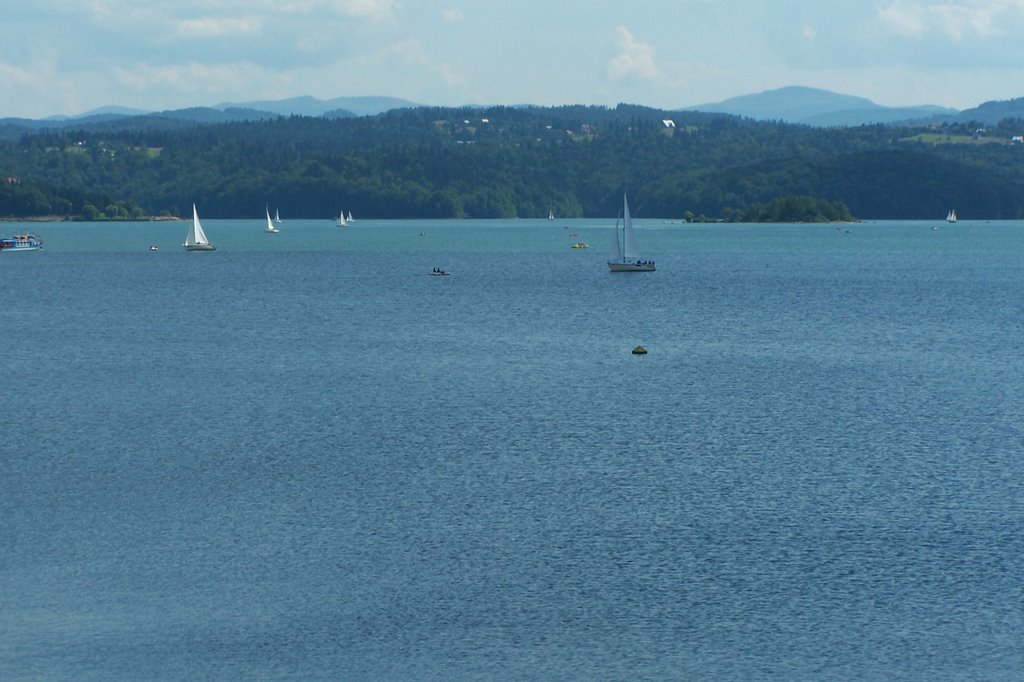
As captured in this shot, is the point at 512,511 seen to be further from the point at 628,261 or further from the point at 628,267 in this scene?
the point at 628,261

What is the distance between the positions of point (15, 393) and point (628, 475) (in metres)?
40.5

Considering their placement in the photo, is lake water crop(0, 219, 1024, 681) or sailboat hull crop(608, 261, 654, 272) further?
sailboat hull crop(608, 261, 654, 272)

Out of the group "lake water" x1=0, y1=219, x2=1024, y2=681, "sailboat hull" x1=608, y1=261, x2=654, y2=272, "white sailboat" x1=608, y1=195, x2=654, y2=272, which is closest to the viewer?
"lake water" x1=0, y1=219, x2=1024, y2=681

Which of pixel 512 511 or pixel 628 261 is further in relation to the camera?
pixel 628 261

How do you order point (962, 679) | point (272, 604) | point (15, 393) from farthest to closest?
1. point (15, 393)
2. point (272, 604)
3. point (962, 679)

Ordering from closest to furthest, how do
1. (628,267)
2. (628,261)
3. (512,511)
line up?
1. (512,511)
2. (628,267)
3. (628,261)

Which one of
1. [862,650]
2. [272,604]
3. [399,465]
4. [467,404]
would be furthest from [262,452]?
[862,650]

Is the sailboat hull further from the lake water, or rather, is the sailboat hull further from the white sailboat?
the lake water

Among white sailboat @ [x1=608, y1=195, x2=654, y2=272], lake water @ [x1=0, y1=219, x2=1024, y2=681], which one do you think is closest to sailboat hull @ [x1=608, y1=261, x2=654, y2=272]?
white sailboat @ [x1=608, y1=195, x2=654, y2=272]

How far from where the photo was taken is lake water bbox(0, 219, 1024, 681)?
38.0m

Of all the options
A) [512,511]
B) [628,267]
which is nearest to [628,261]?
[628,267]

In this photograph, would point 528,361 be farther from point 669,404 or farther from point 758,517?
point 758,517

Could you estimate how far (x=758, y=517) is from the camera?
5106 cm

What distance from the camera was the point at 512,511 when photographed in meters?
51.9
